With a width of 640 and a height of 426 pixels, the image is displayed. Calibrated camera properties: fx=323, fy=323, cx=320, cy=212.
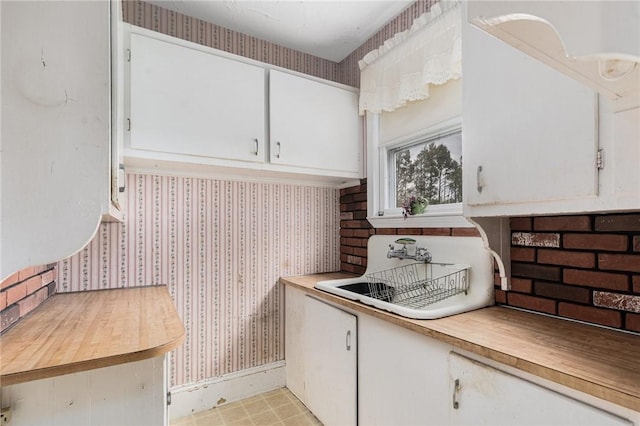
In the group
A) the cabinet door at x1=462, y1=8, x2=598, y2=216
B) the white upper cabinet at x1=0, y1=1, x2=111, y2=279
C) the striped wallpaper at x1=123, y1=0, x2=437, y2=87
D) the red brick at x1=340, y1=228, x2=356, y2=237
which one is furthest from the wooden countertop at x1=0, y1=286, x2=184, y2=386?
the striped wallpaper at x1=123, y1=0, x2=437, y2=87

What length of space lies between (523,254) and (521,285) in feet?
0.47

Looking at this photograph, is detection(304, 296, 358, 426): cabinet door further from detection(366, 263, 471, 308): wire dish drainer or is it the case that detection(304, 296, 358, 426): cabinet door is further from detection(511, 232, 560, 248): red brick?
detection(511, 232, 560, 248): red brick

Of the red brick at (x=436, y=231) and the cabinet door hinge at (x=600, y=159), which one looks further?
the red brick at (x=436, y=231)

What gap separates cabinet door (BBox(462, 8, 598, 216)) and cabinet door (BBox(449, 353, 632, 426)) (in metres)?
0.54

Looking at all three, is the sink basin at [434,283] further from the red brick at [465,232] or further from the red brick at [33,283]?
the red brick at [33,283]

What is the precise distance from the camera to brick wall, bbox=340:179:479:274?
8.07ft

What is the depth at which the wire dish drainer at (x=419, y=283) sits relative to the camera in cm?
164

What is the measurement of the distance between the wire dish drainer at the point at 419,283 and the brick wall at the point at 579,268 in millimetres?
187

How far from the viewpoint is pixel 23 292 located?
4.37 feet

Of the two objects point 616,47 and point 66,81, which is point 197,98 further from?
point 616,47

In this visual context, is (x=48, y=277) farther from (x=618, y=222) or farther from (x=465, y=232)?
(x=618, y=222)

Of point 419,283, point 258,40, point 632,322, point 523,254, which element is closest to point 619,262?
point 632,322

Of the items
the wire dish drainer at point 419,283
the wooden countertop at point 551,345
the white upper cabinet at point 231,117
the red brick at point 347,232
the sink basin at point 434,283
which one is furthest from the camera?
the red brick at point 347,232

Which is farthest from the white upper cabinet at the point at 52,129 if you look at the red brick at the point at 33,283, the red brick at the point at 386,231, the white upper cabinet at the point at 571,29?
the red brick at the point at 386,231
